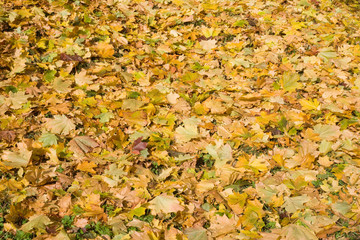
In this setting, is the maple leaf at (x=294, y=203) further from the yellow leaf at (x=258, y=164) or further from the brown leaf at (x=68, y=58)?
the brown leaf at (x=68, y=58)

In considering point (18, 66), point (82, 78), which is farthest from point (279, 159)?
point (18, 66)

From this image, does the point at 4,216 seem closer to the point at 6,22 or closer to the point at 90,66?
the point at 90,66

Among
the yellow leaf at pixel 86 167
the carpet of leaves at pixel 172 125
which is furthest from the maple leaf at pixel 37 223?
the yellow leaf at pixel 86 167

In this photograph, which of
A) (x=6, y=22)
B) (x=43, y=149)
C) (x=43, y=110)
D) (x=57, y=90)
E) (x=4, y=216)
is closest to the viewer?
(x=4, y=216)

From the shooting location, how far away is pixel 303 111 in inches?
111

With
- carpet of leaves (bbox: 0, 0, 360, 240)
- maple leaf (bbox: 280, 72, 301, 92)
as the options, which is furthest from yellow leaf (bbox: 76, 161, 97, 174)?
maple leaf (bbox: 280, 72, 301, 92)

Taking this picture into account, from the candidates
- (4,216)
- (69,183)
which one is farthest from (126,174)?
(4,216)

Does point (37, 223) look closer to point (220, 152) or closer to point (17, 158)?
point (17, 158)

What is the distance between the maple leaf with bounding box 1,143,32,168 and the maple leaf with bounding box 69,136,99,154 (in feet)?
0.96

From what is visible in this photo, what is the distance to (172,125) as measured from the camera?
98.9 inches

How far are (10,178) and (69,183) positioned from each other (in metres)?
0.38

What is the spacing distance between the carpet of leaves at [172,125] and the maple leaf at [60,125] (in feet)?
0.04

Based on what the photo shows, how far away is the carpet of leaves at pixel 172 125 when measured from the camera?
6.30ft

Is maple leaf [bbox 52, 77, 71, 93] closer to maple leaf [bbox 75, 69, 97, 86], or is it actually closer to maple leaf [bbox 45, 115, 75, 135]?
maple leaf [bbox 75, 69, 97, 86]
